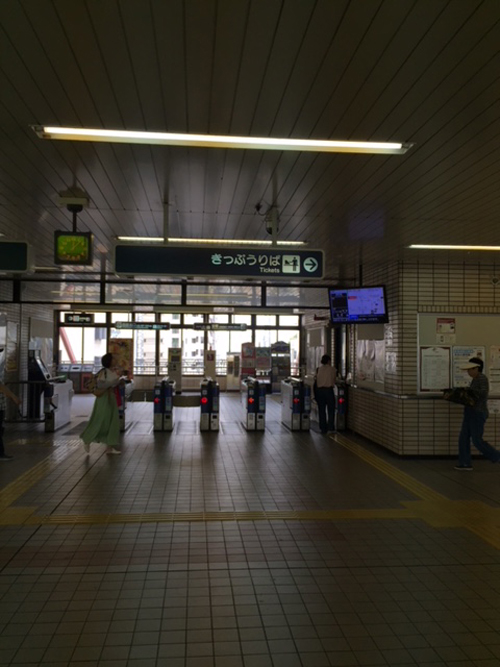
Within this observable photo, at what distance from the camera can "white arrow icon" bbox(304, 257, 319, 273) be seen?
17.6 feet

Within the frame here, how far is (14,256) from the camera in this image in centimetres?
534

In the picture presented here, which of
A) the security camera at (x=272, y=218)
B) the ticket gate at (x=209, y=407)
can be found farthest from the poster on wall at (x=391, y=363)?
the security camera at (x=272, y=218)

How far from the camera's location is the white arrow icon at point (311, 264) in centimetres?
536

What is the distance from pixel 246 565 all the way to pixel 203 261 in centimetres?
286

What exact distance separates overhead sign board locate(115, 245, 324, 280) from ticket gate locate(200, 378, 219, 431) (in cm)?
566

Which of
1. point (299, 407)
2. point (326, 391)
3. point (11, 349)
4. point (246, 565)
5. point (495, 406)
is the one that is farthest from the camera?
point (11, 349)

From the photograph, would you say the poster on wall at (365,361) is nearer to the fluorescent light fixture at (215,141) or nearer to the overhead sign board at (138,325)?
the fluorescent light fixture at (215,141)

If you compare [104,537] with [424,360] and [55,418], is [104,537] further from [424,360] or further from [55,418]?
[55,418]

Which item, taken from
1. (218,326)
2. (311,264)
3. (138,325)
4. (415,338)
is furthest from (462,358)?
(138,325)

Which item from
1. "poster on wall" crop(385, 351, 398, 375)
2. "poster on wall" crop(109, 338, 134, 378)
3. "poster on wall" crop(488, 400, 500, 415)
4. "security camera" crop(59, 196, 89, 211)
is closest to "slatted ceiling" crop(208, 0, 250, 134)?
"security camera" crop(59, 196, 89, 211)

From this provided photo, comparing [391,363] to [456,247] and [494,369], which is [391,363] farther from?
[456,247]

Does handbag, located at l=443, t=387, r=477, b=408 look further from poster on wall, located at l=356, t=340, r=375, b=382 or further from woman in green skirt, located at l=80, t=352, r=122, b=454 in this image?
woman in green skirt, located at l=80, t=352, r=122, b=454

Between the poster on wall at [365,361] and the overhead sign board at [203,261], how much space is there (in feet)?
16.6

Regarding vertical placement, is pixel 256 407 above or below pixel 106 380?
below
